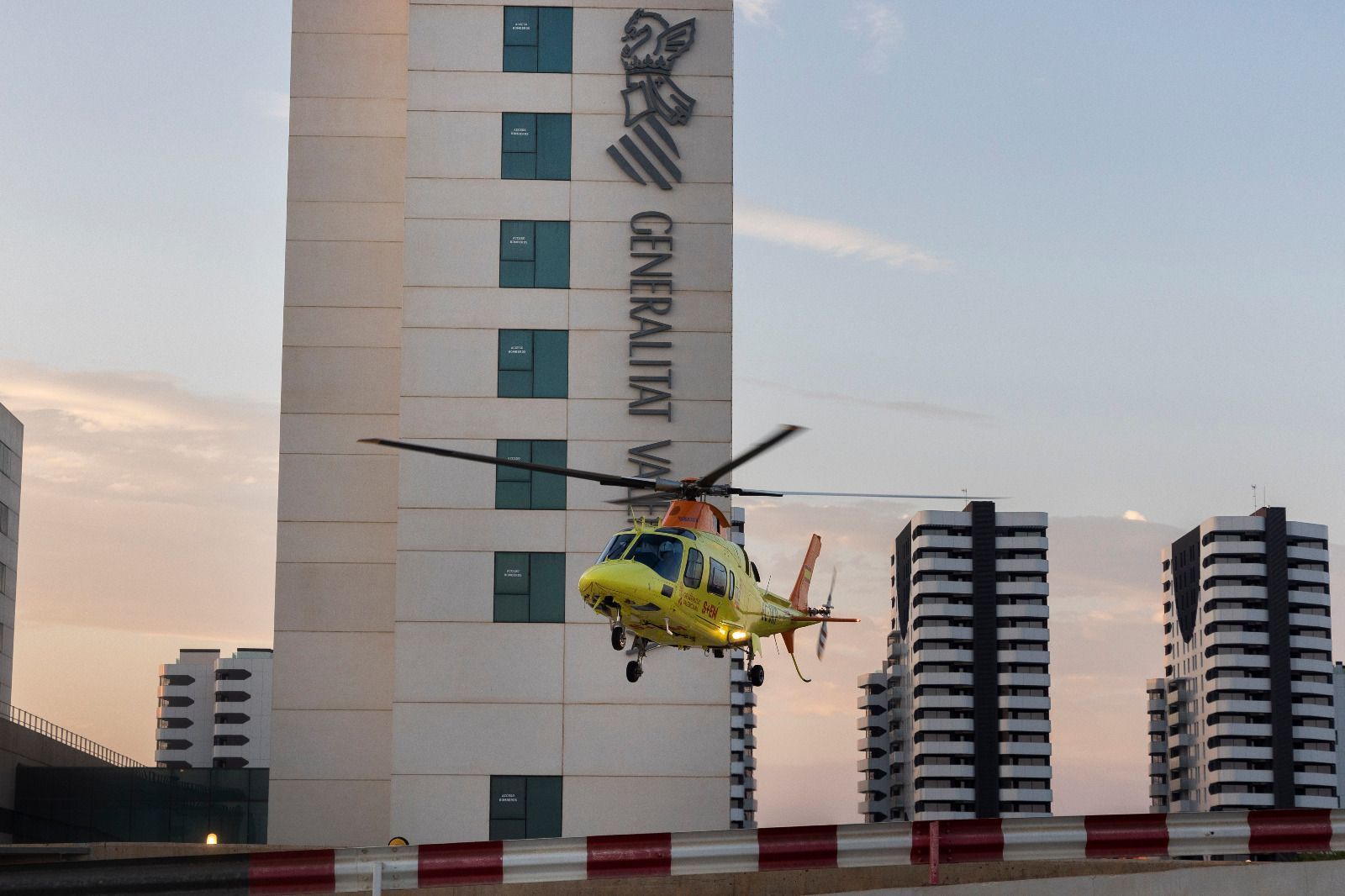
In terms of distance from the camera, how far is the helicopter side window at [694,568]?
3114 cm

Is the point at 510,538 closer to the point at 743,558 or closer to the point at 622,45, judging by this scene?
the point at 622,45

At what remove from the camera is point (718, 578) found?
32219 mm

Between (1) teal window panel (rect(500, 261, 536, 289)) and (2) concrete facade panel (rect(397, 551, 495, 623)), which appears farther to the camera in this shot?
(1) teal window panel (rect(500, 261, 536, 289))

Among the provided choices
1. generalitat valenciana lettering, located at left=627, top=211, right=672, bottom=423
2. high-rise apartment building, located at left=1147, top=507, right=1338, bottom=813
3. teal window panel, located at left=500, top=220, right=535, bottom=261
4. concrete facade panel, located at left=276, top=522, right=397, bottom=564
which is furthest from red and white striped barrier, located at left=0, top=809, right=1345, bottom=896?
high-rise apartment building, located at left=1147, top=507, right=1338, bottom=813

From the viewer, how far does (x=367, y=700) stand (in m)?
55.2

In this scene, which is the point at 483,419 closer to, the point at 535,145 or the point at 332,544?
the point at 332,544

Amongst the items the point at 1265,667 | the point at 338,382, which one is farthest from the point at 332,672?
the point at 1265,667

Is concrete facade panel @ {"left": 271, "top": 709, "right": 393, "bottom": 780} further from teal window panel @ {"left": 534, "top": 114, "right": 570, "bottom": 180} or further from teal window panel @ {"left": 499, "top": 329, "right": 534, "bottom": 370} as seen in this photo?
teal window panel @ {"left": 534, "top": 114, "right": 570, "bottom": 180}

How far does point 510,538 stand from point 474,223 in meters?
10.2

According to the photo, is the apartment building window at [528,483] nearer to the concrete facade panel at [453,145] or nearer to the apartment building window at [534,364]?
the apartment building window at [534,364]

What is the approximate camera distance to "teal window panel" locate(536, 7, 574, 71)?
56844 mm

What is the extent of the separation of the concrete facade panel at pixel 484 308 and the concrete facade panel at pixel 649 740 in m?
12.2

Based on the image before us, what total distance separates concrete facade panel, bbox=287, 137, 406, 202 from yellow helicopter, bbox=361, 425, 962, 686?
1063 inches

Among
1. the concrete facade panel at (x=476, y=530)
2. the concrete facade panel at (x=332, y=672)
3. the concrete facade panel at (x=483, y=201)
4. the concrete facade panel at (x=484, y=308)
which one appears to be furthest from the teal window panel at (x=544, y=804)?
the concrete facade panel at (x=483, y=201)
